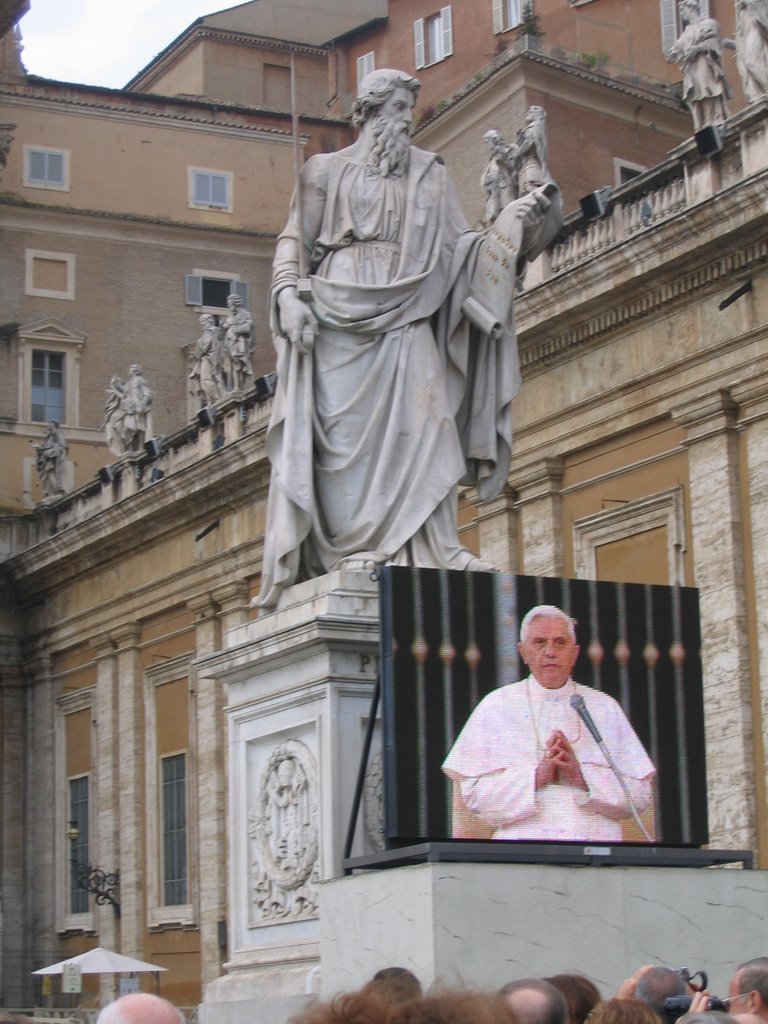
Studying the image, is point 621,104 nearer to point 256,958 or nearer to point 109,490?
point 109,490

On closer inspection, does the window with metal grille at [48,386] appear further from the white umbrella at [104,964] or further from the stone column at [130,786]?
the white umbrella at [104,964]

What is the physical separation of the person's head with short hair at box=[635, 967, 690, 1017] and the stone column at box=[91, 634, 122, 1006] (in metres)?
31.9

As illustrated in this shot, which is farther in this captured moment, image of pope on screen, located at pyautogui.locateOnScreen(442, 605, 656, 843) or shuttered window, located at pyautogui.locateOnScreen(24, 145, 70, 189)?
shuttered window, located at pyautogui.locateOnScreen(24, 145, 70, 189)

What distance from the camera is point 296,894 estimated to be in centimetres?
827

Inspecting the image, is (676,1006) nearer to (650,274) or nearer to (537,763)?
(537,763)

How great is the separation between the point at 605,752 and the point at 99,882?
30.6 m

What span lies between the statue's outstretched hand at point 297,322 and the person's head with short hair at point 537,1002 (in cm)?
400

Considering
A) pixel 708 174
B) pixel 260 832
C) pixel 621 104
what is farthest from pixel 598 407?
pixel 260 832

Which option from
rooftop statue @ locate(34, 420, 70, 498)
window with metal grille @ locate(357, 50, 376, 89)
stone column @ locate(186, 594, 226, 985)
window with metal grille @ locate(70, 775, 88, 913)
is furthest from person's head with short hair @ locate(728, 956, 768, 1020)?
window with metal grille @ locate(357, 50, 376, 89)

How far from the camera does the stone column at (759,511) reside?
2234cm

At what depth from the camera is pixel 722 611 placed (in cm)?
2297

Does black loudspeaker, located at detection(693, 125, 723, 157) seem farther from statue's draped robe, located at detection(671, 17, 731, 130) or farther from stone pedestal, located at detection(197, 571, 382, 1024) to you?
stone pedestal, located at detection(197, 571, 382, 1024)

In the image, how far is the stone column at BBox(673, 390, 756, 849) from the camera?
73.5 ft

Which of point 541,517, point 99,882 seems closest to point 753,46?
point 541,517
